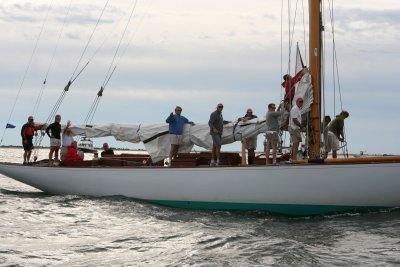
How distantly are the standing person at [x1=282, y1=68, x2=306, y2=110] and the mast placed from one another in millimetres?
365

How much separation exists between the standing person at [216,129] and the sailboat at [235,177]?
0.45 m

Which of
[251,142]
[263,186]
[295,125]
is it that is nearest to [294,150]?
[295,125]

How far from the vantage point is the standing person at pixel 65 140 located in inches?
751

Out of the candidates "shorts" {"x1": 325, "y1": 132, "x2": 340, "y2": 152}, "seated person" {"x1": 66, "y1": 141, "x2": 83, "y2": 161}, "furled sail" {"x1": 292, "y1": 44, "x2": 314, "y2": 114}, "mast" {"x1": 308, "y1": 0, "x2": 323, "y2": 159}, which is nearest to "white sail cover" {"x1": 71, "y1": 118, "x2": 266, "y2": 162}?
"seated person" {"x1": 66, "y1": 141, "x2": 83, "y2": 161}

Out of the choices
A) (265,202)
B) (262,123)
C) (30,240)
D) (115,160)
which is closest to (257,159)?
(262,123)

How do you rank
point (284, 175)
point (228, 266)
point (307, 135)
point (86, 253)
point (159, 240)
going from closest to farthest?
point (228, 266)
point (86, 253)
point (159, 240)
point (284, 175)
point (307, 135)

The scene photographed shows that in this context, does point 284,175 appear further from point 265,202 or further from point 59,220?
point 59,220

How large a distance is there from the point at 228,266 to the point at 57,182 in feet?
32.3

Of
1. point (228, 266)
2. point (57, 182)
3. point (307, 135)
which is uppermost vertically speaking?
point (307, 135)

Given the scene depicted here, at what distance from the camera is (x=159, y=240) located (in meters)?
11.9

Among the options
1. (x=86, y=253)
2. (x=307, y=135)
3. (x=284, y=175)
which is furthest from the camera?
(x=307, y=135)

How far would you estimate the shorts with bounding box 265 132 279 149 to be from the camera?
15.6 meters

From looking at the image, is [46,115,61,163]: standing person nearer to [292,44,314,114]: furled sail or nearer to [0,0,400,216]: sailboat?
[0,0,400,216]: sailboat

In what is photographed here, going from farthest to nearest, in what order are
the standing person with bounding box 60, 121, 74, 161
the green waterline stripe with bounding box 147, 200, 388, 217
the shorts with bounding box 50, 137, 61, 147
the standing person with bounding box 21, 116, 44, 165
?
the standing person with bounding box 21, 116, 44, 165
the shorts with bounding box 50, 137, 61, 147
the standing person with bounding box 60, 121, 74, 161
the green waterline stripe with bounding box 147, 200, 388, 217
